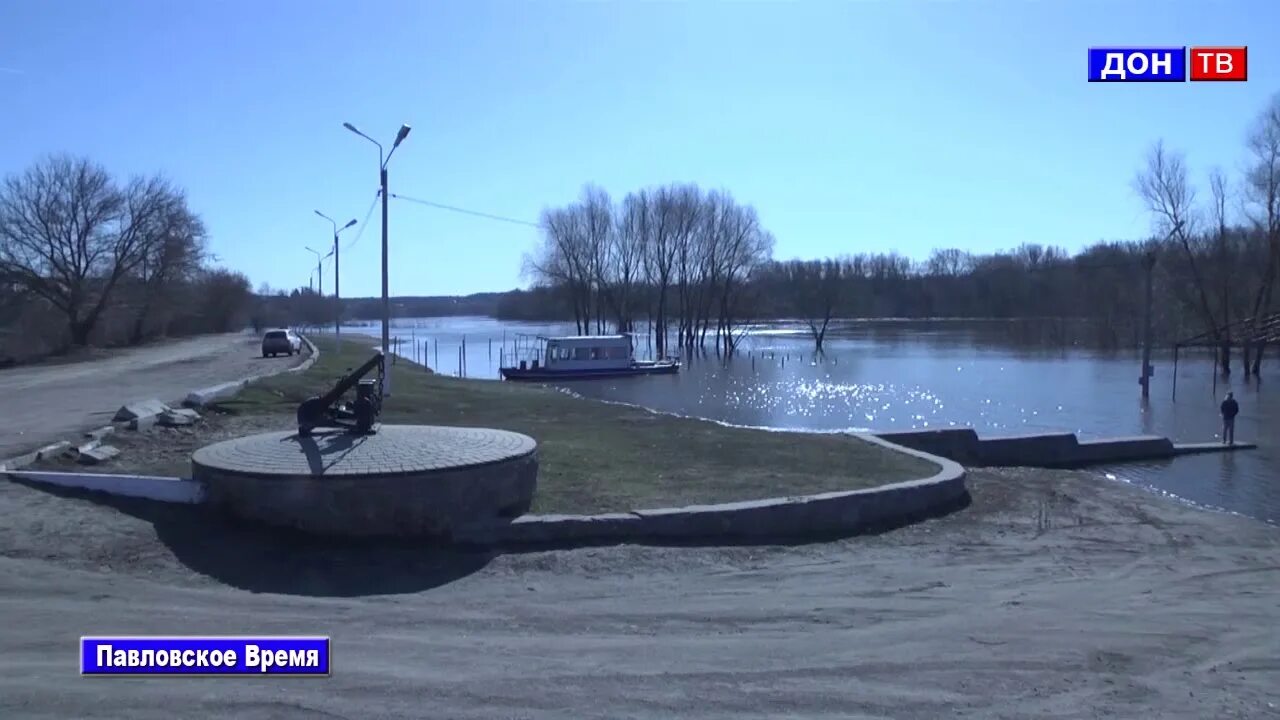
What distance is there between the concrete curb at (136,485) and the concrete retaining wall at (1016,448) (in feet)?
48.5

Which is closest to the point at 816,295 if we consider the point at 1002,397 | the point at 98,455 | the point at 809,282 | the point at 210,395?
the point at 809,282

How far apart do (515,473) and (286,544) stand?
90.5 inches

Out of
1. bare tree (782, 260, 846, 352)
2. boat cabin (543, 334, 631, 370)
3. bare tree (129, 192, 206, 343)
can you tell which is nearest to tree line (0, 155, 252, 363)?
bare tree (129, 192, 206, 343)

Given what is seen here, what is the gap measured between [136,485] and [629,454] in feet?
24.3

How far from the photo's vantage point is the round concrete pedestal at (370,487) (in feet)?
30.1

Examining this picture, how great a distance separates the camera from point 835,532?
35.1ft

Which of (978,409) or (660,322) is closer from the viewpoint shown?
(978,409)

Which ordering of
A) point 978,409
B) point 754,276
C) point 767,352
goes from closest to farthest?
point 978,409
point 767,352
point 754,276

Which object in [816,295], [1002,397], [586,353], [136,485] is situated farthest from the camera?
[816,295]

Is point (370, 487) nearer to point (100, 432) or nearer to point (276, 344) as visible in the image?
point (100, 432)

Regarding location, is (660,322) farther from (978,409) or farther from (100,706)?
(100,706)

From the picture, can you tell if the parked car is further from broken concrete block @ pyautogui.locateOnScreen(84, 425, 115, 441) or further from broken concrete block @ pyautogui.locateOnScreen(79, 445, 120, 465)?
broken concrete block @ pyautogui.locateOnScreen(79, 445, 120, 465)

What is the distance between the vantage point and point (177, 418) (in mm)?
16266

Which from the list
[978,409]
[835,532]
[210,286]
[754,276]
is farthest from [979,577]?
[210,286]
